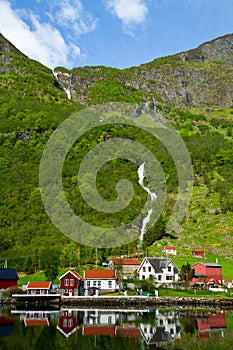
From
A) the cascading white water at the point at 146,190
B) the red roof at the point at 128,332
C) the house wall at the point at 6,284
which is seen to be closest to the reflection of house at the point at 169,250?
the cascading white water at the point at 146,190

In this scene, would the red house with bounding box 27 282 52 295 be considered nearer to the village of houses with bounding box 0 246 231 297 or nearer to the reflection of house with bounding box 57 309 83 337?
the village of houses with bounding box 0 246 231 297

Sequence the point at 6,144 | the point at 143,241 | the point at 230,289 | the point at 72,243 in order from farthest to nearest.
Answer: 1. the point at 6,144
2. the point at 143,241
3. the point at 72,243
4. the point at 230,289

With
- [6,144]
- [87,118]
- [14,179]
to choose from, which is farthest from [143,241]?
[87,118]

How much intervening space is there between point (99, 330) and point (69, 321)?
5269mm

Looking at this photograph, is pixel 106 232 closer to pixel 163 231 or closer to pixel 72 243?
pixel 72 243

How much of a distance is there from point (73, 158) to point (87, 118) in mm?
35718

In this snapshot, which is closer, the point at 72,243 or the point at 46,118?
the point at 72,243

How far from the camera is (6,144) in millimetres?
131000

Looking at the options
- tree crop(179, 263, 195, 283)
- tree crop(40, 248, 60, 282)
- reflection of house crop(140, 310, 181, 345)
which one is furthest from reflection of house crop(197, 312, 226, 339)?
tree crop(40, 248, 60, 282)

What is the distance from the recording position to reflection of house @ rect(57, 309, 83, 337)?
3550cm

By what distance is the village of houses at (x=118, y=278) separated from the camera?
6012 centimetres

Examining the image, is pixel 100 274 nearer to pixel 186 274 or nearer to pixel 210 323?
pixel 186 274

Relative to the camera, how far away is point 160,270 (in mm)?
68875

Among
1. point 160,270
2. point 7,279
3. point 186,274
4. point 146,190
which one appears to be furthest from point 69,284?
point 146,190
